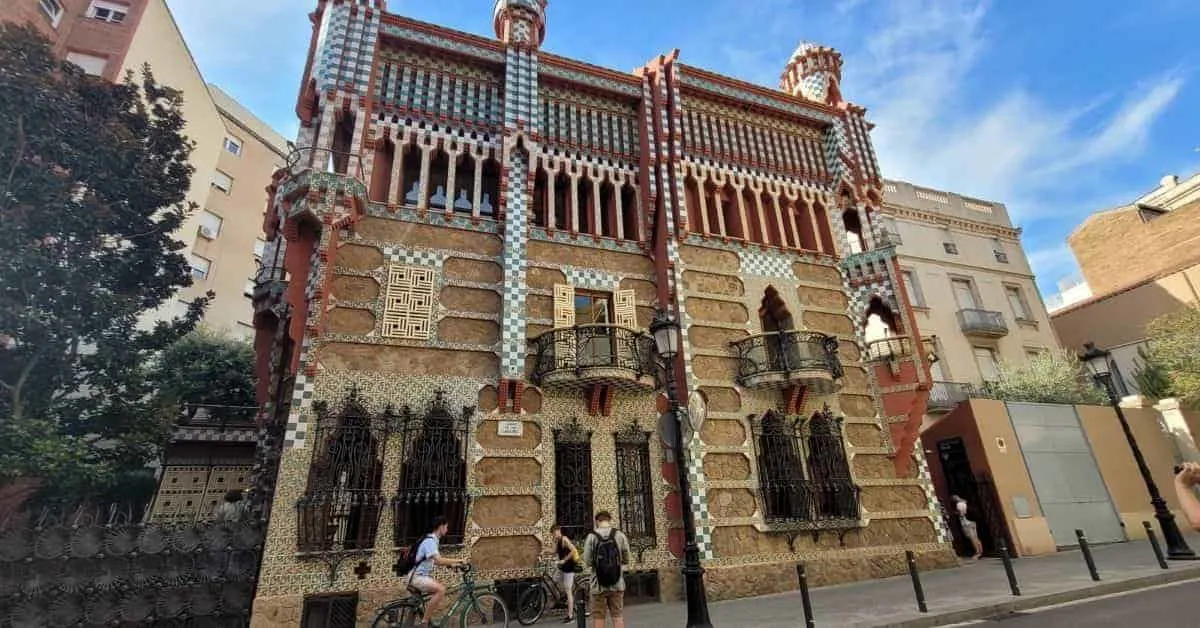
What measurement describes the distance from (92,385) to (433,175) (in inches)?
360

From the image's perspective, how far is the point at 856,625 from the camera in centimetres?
721

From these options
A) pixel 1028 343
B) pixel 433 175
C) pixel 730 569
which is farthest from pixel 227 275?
pixel 1028 343

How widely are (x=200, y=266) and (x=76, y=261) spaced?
57.2 feet

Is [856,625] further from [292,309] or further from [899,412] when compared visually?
[292,309]

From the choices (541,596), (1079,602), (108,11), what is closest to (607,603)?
(541,596)

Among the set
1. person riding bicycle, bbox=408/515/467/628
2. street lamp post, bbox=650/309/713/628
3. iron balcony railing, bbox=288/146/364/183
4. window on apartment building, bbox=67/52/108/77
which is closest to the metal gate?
street lamp post, bbox=650/309/713/628

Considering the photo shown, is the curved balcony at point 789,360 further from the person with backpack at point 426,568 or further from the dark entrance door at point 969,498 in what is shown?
the person with backpack at point 426,568

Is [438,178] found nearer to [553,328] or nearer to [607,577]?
[553,328]

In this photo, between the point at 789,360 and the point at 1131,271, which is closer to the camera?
the point at 789,360

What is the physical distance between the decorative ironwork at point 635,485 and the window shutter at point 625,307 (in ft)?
7.84

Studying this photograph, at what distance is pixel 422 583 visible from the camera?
748cm

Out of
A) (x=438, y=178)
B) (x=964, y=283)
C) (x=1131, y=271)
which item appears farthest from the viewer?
(x=1131, y=271)

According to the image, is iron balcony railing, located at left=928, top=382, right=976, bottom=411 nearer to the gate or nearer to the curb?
the curb

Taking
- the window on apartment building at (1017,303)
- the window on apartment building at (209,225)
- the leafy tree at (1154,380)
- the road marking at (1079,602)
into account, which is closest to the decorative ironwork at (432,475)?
the road marking at (1079,602)
